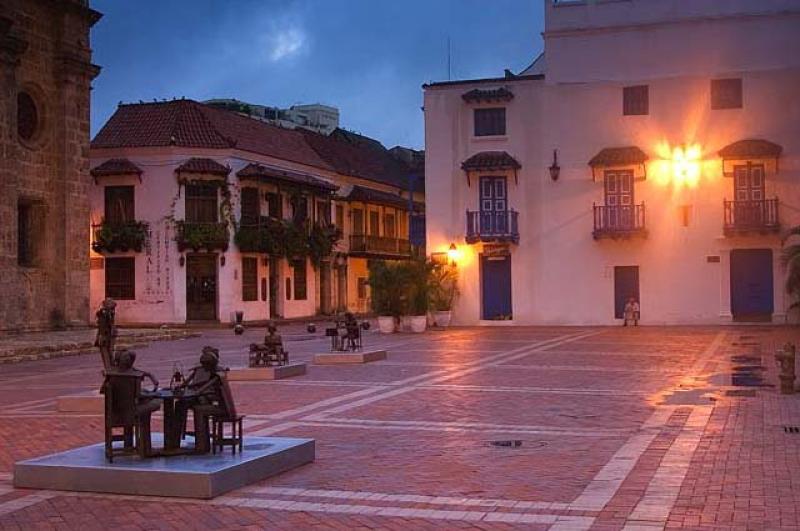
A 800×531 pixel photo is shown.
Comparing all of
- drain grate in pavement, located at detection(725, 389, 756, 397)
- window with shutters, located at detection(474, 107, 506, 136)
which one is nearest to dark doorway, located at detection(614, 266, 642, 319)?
window with shutters, located at detection(474, 107, 506, 136)

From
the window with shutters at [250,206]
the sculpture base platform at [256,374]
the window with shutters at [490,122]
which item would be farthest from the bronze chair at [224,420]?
the window with shutters at [250,206]

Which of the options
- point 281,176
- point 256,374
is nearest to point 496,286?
point 281,176

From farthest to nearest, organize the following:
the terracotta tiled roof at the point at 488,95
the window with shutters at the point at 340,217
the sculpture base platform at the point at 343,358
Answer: the window with shutters at the point at 340,217 < the terracotta tiled roof at the point at 488,95 < the sculpture base platform at the point at 343,358

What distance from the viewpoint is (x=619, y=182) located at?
35.9m

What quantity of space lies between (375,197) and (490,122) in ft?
59.8

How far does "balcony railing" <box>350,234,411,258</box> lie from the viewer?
5431cm

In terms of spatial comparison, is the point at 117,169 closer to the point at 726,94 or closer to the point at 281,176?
the point at 281,176

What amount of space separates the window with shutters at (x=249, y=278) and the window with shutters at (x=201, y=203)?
94.7 inches

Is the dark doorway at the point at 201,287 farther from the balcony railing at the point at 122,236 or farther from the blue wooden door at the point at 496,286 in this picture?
the blue wooden door at the point at 496,286

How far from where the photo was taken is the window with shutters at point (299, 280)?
48.5 meters

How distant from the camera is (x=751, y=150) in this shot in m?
34.0

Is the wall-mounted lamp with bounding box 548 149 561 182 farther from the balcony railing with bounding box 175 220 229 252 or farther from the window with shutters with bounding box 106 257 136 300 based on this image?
the window with shutters with bounding box 106 257 136 300

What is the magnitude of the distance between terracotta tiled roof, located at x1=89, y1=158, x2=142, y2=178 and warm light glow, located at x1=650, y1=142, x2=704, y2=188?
2066 centimetres

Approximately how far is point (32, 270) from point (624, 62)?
68.7 feet
